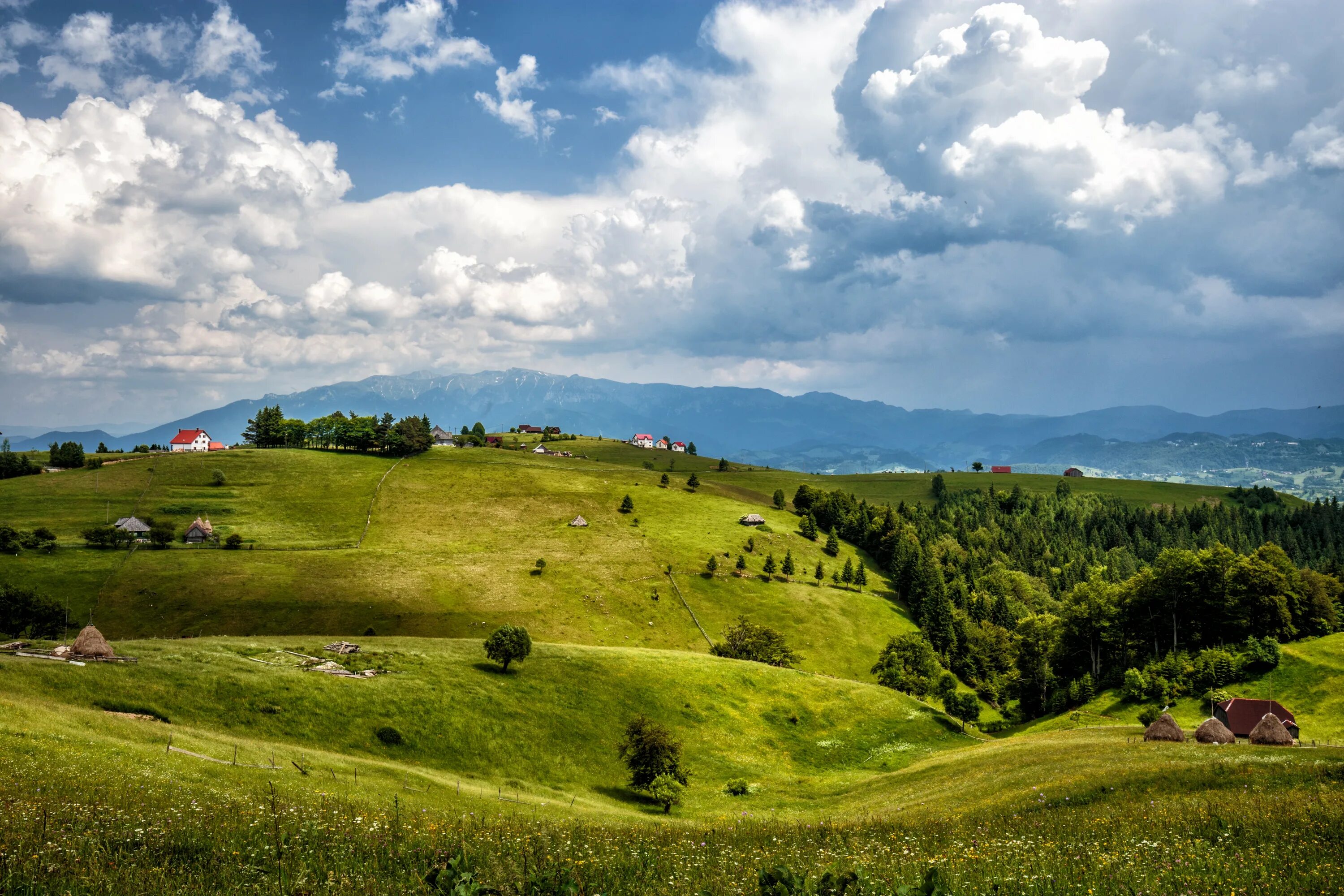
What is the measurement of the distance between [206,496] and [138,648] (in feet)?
344

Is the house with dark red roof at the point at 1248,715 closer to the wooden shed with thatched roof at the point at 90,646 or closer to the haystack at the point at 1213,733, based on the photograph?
the haystack at the point at 1213,733

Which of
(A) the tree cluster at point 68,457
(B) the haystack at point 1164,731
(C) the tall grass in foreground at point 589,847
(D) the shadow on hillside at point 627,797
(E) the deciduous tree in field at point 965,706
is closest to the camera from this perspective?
(C) the tall grass in foreground at point 589,847

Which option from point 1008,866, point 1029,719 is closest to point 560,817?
point 1008,866

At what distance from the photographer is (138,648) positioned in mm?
52688

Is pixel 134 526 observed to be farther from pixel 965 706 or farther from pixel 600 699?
pixel 965 706

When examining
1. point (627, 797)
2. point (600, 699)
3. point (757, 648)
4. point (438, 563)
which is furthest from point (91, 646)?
point (757, 648)

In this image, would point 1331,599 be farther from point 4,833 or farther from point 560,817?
point 4,833

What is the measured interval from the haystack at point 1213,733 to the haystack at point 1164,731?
1263 mm

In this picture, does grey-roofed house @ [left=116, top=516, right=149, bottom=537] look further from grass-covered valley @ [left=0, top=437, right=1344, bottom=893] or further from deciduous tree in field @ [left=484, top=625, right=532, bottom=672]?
deciduous tree in field @ [left=484, top=625, right=532, bottom=672]

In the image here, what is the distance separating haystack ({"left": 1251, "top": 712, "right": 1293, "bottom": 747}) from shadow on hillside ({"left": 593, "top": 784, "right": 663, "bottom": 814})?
46.4 m

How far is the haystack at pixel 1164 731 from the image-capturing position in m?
51.2

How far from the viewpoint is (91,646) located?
157ft

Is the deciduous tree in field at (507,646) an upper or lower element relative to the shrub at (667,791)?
upper

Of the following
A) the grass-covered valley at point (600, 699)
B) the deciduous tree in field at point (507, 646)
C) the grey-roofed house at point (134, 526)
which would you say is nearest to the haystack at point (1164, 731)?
the grass-covered valley at point (600, 699)
